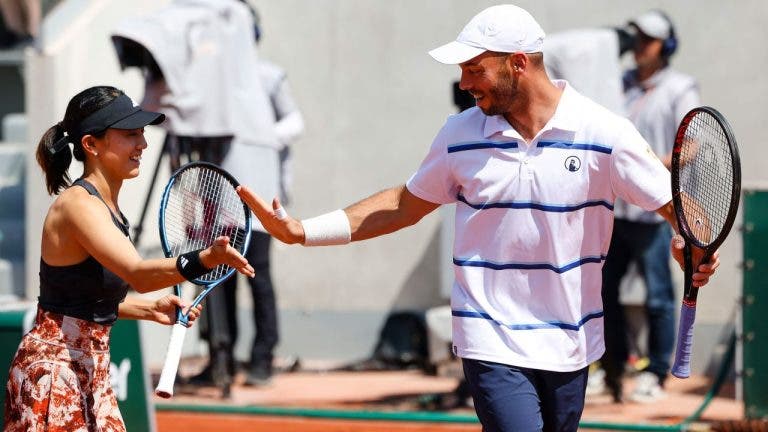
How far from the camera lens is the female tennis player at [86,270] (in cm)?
413

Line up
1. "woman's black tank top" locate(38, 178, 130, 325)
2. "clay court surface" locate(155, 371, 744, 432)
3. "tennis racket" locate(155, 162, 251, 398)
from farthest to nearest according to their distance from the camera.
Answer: "clay court surface" locate(155, 371, 744, 432) < "tennis racket" locate(155, 162, 251, 398) < "woman's black tank top" locate(38, 178, 130, 325)

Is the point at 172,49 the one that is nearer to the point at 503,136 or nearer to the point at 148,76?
the point at 148,76

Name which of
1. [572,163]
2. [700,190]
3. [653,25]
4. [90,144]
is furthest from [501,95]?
[653,25]

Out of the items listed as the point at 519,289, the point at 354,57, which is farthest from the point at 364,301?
the point at 519,289

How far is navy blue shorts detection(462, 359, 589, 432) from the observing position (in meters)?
4.25

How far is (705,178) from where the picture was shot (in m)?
4.44

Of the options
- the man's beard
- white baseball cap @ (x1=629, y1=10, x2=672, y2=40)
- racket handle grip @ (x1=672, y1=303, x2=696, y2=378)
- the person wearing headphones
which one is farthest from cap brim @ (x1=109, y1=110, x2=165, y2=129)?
white baseball cap @ (x1=629, y1=10, x2=672, y2=40)

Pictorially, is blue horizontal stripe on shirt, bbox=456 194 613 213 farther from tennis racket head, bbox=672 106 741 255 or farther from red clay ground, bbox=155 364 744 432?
red clay ground, bbox=155 364 744 432

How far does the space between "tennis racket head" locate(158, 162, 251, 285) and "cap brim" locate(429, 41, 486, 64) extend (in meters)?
0.83

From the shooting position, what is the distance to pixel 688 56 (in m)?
8.80

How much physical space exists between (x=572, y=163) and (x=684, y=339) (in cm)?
61

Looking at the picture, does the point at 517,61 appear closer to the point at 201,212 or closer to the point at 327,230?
the point at 327,230

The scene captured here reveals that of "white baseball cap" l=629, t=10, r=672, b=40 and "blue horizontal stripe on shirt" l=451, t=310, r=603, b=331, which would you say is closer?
"blue horizontal stripe on shirt" l=451, t=310, r=603, b=331

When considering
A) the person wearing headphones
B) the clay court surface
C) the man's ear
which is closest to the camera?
the man's ear
